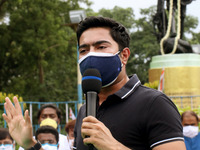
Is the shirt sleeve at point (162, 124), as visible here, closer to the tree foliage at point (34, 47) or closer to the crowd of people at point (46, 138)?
the crowd of people at point (46, 138)

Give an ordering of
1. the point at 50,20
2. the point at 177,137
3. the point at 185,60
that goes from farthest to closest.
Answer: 1. the point at 50,20
2. the point at 185,60
3. the point at 177,137

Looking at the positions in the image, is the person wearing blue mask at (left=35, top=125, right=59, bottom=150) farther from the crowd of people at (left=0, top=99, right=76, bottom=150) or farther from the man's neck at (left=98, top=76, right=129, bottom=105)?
the man's neck at (left=98, top=76, right=129, bottom=105)

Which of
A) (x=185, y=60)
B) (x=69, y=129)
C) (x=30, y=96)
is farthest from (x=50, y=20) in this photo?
(x=69, y=129)

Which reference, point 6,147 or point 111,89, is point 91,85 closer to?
point 111,89

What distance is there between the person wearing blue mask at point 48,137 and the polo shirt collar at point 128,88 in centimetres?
252

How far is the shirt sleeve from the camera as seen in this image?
1.61 m

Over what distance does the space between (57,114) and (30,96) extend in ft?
48.9

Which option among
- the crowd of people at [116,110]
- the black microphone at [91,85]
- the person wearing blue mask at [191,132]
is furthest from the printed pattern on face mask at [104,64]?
the person wearing blue mask at [191,132]

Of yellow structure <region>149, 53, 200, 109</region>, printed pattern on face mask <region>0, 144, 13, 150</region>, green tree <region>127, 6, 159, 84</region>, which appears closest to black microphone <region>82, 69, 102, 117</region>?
printed pattern on face mask <region>0, 144, 13, 150</region>

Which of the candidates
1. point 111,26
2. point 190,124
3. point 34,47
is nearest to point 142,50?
point 34,47

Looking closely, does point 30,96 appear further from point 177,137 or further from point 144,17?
point 177,137

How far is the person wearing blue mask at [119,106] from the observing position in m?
1.60

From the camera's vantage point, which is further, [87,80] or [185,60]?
[185,60]

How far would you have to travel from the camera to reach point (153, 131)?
5.40 ft
